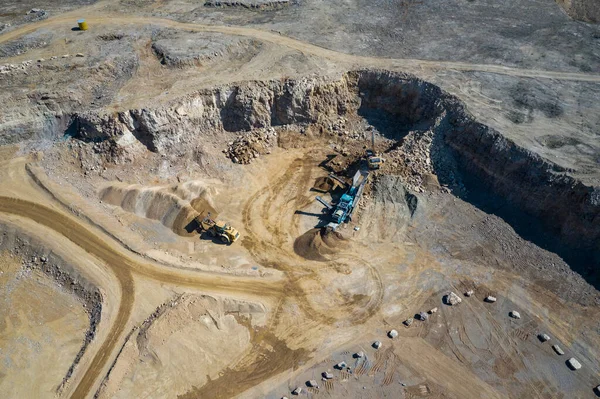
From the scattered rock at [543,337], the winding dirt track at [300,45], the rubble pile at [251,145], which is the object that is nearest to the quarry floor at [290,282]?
the scattered rock at [543,337]

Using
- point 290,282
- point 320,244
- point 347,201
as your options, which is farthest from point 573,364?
point 290,282

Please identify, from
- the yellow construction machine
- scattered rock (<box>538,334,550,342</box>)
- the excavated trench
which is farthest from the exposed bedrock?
the yellow construction machine

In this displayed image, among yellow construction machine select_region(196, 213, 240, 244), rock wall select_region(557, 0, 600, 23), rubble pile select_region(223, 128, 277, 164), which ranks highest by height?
rock wall select_region(557, 0, 600, 23)

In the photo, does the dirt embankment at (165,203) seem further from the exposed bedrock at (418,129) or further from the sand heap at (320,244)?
the sand heap at (320,244)

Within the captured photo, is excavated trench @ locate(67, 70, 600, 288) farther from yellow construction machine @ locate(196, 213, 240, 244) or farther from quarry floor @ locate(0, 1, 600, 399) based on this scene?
yellow construction machine @ locate(196, 213, 240, 244)

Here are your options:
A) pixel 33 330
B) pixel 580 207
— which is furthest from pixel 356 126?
pixel 33 330

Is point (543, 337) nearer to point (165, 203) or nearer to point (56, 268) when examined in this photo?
point (165, 203)
